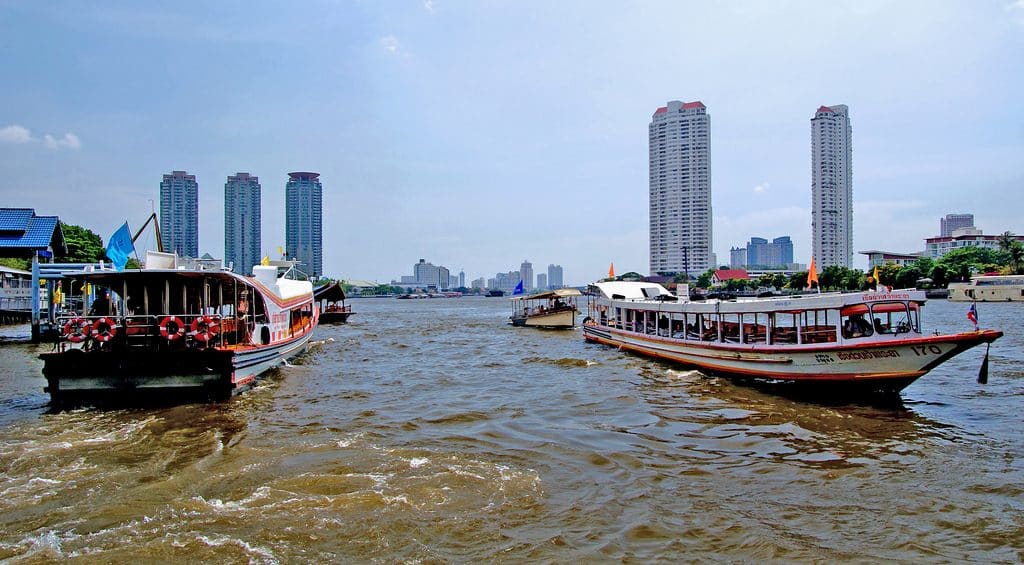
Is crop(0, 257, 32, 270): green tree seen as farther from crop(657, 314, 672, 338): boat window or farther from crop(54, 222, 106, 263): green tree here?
crop(657, 314, 672, 338): boat window

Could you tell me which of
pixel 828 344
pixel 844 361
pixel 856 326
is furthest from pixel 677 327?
pixel 844 361

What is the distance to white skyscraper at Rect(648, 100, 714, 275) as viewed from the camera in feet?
578

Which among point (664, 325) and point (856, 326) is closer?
point (856, 326)

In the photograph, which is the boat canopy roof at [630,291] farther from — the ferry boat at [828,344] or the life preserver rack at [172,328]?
the life preserver rack at [172,328]

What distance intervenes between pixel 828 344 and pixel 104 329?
59.3ft

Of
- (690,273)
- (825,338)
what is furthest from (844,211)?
(825,338)

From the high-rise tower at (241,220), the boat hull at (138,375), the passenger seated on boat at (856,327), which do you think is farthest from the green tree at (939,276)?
the high-rise tower at (241,220)

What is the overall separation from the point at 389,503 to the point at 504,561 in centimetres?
223

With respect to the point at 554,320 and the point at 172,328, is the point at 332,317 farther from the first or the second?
the point at 172,328

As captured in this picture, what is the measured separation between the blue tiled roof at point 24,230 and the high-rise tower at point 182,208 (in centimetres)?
5110

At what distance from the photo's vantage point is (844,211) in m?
170

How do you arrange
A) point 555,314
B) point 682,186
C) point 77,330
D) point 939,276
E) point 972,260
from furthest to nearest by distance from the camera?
1. point 682,186
2. point 972,260
3. point 939,276
4. point 555,314
5. point 77,330

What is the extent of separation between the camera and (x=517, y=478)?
364 inches

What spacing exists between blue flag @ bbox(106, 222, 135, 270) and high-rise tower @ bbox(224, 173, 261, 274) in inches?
4098
